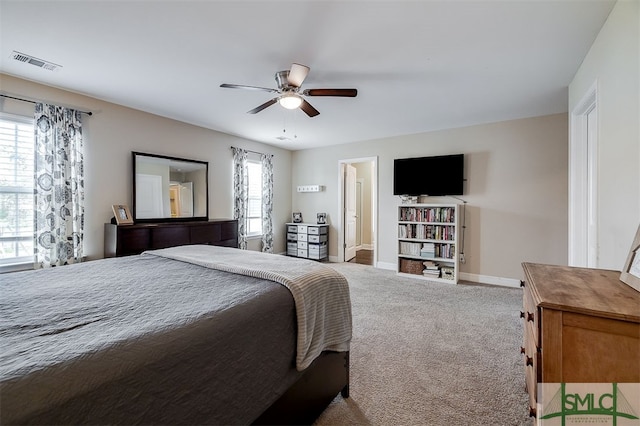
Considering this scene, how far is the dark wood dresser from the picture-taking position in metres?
3.17

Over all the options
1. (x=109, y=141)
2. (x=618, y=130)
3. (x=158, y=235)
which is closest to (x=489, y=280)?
(x=618, y=130)

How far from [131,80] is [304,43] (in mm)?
1956

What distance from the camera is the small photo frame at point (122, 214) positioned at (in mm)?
3293

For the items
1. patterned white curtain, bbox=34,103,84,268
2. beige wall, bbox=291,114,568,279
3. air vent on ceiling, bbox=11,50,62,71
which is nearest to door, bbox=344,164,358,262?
beige wall, bbox=291,114,568,279

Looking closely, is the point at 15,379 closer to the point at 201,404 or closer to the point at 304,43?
the point at 201,404

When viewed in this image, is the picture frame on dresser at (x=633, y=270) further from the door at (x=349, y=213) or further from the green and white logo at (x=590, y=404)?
the door at (x=349, y=213)

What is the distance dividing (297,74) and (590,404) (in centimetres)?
254

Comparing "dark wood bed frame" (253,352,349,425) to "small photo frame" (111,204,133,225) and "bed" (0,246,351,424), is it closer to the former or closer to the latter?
"bed" (0,246,351,424)

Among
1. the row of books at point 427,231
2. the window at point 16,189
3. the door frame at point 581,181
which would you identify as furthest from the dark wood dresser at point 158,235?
the door frame at point 581,181

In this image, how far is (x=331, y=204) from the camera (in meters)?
5.82

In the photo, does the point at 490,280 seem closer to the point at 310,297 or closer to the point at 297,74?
the point at 310,297

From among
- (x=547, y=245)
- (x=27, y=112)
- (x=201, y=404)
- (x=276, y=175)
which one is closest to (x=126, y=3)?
(x=27, y=112)

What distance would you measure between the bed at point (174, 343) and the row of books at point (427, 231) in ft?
10.6

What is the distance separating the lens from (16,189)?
9.10ft
